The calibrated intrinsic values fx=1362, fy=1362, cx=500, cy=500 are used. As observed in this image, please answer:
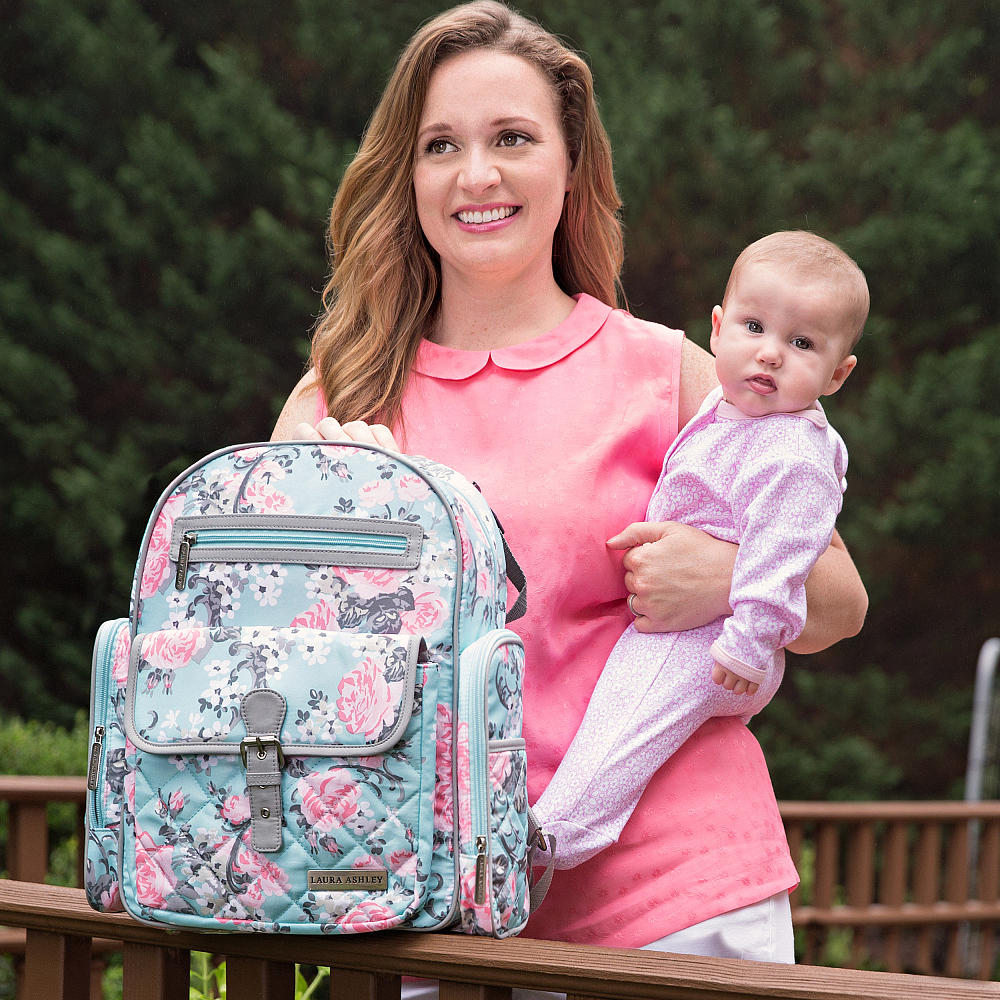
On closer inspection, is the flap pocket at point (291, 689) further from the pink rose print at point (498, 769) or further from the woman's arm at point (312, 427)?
the woman's arm at point (312, 427)

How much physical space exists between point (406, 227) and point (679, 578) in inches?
23.2

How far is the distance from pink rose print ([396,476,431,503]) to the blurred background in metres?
6.84

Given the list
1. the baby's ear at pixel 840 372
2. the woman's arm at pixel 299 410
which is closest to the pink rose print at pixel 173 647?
the woman's arm at pixel 299 410

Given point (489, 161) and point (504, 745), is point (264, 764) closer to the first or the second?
point (504, 745)

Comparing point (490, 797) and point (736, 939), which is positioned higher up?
point (490, 797)

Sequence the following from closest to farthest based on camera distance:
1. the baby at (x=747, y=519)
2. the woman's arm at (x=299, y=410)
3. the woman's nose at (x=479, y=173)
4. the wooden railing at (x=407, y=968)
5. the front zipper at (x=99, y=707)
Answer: the wooden railing at (x=407, y=968)
the front zipper at (x=99, y=707)
the baby at (x=747, y=519)
the woman's nose at (x=479, y=173)
the woman's arm at (x=299, y=410)

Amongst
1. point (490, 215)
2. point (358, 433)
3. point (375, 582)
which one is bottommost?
point (375, 582)

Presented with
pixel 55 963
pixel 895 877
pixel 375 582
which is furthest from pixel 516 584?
pixel 895 877

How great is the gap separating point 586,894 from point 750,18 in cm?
868

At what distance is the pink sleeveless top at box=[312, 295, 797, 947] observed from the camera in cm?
147

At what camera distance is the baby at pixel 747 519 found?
1406mm

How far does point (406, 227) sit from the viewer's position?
1722mm

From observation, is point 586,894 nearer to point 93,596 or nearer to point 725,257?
point 93,596

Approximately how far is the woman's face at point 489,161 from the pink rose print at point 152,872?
0.76 m
